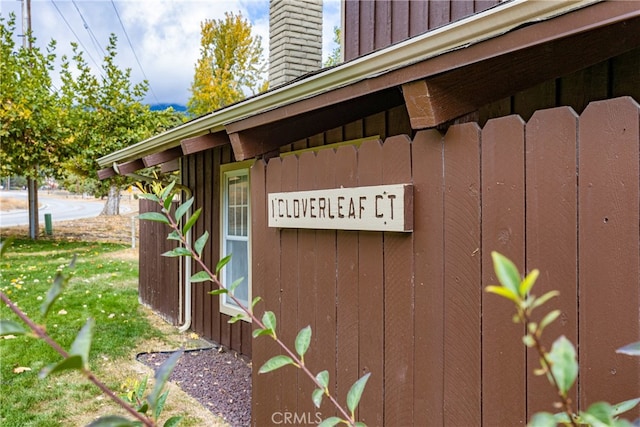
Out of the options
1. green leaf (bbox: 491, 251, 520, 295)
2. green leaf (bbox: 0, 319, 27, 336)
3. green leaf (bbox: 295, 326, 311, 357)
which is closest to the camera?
green leaf (bbox: 491, 251, 520, 295)

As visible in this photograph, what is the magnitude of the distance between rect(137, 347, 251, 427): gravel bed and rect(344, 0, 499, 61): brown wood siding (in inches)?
137

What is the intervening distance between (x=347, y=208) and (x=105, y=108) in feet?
43.2

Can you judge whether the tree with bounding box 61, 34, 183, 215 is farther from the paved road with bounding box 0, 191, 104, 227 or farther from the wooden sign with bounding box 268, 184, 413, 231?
the wooden sign with bounding box 268, 184, 413, 231

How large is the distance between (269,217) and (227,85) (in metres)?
16.2

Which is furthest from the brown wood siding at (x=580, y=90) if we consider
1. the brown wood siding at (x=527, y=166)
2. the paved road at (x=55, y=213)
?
the paved road at (x=55, y=213)

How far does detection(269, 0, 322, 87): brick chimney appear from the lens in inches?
247

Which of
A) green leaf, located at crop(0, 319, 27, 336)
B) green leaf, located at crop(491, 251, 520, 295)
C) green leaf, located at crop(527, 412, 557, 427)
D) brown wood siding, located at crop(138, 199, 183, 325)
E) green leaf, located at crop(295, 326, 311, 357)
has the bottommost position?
brown wood siding, located at crop(138, 199, 183, 325)

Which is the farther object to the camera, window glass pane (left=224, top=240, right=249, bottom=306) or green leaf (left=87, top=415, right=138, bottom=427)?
window glass pane (left=224, top=240, right=249, bottom=306)

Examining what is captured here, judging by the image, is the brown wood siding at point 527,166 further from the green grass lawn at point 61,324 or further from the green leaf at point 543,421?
the green grass lawn at point 61,324

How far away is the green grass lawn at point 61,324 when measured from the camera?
3594mm

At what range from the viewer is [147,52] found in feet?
72.0

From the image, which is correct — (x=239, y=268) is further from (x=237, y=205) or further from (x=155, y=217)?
(x=155, y=217)

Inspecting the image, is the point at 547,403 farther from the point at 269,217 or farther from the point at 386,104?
the point at 386,104

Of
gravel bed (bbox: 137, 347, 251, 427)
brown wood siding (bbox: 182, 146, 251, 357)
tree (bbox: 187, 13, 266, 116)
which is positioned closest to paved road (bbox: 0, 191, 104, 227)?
tree (bbox: 187, 13, 266, 116)
